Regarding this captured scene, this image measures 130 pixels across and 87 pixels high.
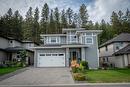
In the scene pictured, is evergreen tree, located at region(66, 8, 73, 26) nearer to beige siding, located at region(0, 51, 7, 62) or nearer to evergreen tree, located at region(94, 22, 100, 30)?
evergreen tree, located at region(94, 22, 100, 30)

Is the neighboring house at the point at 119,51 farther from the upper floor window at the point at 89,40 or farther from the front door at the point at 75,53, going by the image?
the front door at the point at 75,53

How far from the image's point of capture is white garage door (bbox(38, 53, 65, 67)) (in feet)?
104

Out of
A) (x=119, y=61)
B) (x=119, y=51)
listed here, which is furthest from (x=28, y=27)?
(x=119, y=51)

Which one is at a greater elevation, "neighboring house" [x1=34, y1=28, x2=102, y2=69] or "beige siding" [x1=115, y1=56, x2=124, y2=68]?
"neighboring house" [x1=34, y1=28, x2=102, y2=69]

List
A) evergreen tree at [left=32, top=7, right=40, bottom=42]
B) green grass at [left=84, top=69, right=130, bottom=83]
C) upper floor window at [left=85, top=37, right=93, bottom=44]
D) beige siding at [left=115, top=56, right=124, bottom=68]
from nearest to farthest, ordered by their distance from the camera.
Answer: green grass at [left=84, top=69, right=130, bottom=83], upper floor window at [left=85, top=37, right=93, bottom=44], beige siding at [left=115, top=56, right=124, bottom=68], evergreen tree at [left=32, top=7, right=40, bottom=42]

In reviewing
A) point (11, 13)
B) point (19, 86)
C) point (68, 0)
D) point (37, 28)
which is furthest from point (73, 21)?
point (19, 86)

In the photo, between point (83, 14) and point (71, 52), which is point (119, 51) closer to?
point (71, 52)

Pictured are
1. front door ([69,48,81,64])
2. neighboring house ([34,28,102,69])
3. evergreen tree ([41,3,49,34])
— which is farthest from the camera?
evergreen tree ([41,3,49,34])

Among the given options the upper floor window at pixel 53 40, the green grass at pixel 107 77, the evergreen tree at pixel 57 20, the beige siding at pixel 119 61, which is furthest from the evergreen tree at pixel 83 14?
Result: the green grass at pixel 107 77

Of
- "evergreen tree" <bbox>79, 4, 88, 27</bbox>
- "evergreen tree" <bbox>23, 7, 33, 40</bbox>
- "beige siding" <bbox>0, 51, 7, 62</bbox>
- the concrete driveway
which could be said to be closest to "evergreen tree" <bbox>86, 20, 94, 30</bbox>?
"evergreen tree" <bbox>79, 4, 88, 27</bbox>

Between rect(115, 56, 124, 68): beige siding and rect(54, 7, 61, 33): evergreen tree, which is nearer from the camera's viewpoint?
rect(115, 56, 124, 68): beige siding

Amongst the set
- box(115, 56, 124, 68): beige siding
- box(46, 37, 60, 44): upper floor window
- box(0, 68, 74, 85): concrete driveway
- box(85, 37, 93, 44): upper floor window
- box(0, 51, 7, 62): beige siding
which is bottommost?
box(0, 68, 74, 85): concrete driveway

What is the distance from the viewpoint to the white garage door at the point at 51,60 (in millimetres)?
31750

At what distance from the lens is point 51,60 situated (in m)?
31.8
